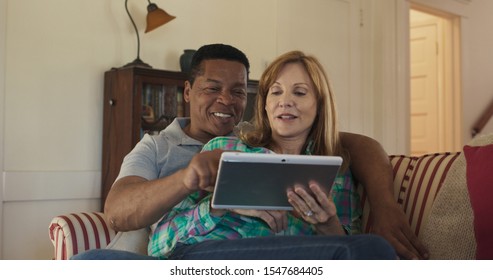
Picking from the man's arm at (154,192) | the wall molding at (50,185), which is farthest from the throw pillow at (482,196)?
the wall molding at (50,185)

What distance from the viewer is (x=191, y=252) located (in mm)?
1299

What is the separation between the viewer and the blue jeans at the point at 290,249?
1021mm

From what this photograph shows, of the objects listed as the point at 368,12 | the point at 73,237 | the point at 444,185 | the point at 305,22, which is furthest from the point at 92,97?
the point at 368,12

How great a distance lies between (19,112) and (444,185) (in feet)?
6.22

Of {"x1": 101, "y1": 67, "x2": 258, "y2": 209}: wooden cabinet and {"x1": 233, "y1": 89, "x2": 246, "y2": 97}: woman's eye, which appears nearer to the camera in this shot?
{"x1": 233, "y1": 89, "x2": 246, "y2": 97}: woman's eye

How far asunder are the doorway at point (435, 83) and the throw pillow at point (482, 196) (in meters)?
3.42

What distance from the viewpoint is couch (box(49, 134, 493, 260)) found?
1.36 meters

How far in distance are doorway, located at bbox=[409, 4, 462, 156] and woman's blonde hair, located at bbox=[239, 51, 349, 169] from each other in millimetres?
3335

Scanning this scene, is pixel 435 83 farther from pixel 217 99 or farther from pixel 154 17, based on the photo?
pixel 217 99

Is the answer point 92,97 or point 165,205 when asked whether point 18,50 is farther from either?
point 165,205

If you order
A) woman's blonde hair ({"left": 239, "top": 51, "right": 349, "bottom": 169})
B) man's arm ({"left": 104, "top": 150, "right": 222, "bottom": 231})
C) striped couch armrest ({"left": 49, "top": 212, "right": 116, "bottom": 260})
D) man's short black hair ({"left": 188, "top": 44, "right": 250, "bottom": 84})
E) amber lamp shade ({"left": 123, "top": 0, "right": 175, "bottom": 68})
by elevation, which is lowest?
striped couch armrest ({"left": 49, "top": 212, "right": 116, "bottom": 260})

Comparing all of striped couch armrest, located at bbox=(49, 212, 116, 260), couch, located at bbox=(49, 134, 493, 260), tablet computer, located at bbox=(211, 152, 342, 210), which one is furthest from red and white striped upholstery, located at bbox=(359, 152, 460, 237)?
striped couch armrest, located at bbox=(49, 212, 116, 260)

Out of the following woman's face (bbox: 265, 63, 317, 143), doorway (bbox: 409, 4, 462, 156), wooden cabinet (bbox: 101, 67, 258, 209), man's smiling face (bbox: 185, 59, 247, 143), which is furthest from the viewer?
doorway (bbox: 409, 4, 462, 156)

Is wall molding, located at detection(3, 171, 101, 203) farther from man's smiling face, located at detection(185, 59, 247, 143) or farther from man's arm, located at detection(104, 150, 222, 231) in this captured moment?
man's arm, located at detection(104, 150, 222, 231)
